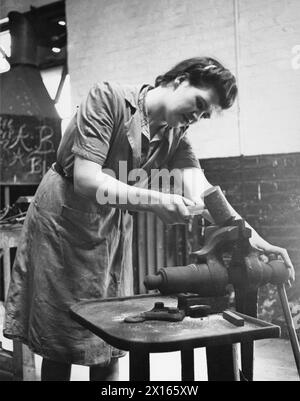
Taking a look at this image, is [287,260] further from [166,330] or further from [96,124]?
[96,124]

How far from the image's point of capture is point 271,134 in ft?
8.73

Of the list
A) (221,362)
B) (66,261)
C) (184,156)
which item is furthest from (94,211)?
(221,362)

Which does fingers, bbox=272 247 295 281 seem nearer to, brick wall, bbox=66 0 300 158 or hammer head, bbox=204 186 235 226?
hammer head, bbox=204 186 235 226

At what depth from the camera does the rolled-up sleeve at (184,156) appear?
1728 mm

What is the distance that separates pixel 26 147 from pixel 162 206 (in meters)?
3.00

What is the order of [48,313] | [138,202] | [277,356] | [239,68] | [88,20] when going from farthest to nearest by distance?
[88,20] < [239,68] < [277,356] < [48,313] < [138,202]

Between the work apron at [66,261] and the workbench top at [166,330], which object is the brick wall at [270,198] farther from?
the workbench top at [166,330]

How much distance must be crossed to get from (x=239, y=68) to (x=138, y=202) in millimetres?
1790

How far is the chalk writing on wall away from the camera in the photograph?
3842 mm

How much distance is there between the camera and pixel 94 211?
1.54 m

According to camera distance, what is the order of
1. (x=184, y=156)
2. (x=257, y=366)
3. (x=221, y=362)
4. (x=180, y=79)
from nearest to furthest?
(x=221, y=362) < (x=180, y=79) < (x=184, y=156) < (x=257, y=366)

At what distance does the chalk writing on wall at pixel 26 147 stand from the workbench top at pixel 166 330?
9.17 ft

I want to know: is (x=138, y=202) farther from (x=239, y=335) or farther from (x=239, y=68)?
(x=239, y=68)
